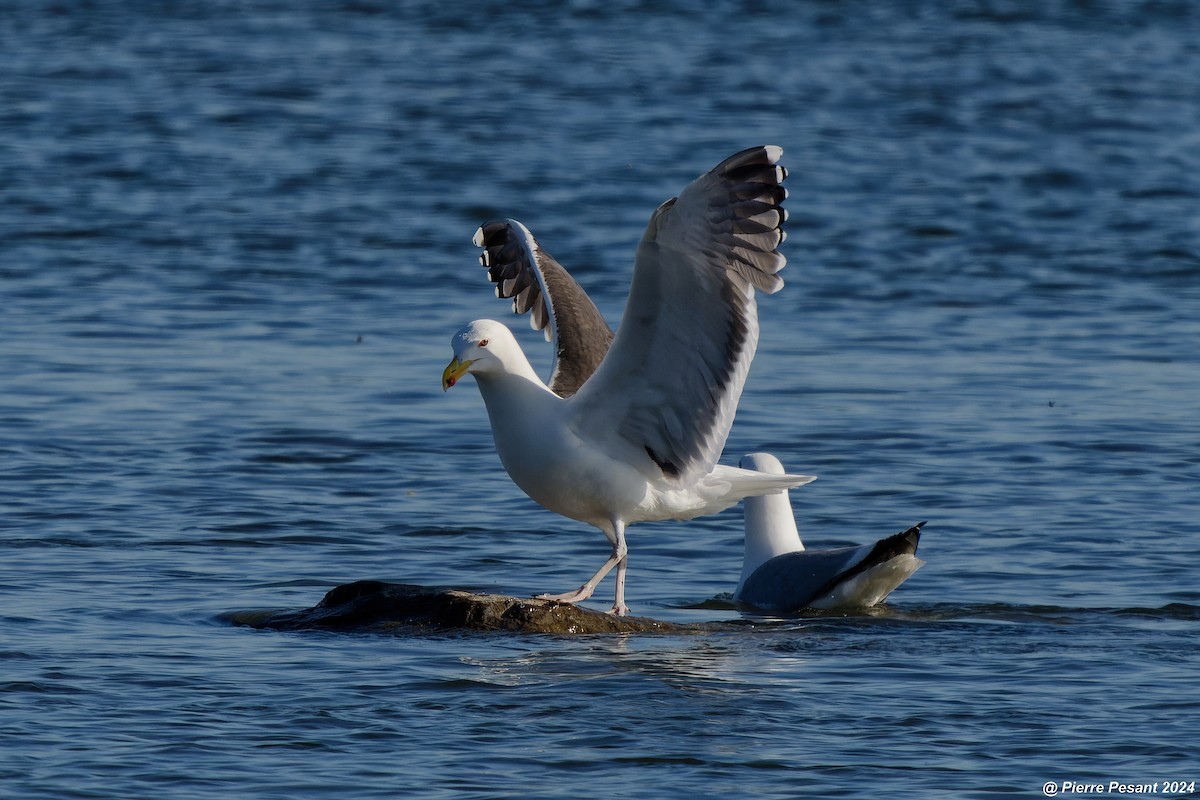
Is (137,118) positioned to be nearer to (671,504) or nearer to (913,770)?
(671,504)

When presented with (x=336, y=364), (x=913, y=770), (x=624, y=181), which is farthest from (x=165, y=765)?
(x=624, y=181)

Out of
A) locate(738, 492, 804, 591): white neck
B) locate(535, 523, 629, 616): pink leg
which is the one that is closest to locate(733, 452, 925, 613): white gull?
locate(738, 492, 804, 591): white neck

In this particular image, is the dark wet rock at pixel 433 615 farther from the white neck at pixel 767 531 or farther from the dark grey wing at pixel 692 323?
the white neck at pixel 767 531

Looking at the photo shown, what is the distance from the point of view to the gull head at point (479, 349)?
26.6 ft

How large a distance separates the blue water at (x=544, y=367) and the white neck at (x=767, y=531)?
0.37 metres

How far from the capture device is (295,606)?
8844 mm

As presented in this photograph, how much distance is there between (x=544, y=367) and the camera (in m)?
14.2

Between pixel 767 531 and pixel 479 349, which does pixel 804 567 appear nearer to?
pixel 767 531

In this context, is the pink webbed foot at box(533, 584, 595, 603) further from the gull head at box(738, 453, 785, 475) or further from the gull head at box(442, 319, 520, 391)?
the gull head at box(738, 453, 785, 475)

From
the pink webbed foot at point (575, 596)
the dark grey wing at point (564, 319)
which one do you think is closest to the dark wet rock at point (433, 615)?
the pink webbed foot at point (575, 596)

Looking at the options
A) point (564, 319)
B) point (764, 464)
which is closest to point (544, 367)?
point (764, 464)

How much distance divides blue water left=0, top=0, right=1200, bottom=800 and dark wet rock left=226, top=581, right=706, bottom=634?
130 millimetres

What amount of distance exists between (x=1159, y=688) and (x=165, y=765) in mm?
3519

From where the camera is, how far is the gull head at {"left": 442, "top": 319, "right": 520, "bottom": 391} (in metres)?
A: 8.12
